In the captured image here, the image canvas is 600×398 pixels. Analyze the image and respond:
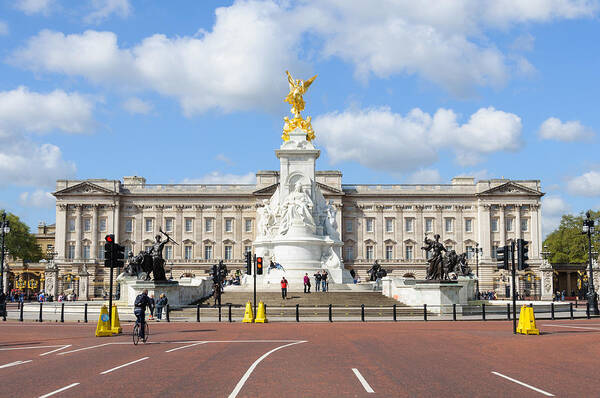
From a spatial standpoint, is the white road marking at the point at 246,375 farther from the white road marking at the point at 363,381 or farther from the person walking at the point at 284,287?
the person walking at the point at 284,287

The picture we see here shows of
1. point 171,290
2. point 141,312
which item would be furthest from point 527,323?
point 171,290

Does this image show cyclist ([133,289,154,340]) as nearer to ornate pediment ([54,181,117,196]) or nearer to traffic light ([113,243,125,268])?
traffic light ([113,243,125,268])

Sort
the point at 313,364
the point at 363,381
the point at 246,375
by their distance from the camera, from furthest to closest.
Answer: the point at 313,364 < the point at 246,375 < the point at 363,381

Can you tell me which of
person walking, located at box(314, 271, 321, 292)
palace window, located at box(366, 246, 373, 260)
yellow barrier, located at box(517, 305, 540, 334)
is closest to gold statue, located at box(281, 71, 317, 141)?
person walking, located at box(314, 271, 321, 292)

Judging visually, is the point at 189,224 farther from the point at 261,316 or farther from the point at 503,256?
the point at 503,256

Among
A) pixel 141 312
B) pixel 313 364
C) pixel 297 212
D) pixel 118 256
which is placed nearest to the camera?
pixel 313 364

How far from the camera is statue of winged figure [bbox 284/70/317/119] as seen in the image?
58.2 metres

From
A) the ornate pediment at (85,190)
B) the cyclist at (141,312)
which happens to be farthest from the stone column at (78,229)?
the cyclist at (141,312)

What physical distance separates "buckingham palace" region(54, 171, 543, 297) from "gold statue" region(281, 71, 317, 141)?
5213 centimetres

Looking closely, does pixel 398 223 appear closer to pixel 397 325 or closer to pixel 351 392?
pixel 397 325

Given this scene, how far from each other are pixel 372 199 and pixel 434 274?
76577 millimetres

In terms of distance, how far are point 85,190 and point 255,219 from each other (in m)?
28.8

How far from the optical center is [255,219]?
113250 mm

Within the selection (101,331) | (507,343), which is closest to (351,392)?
(507,343)
